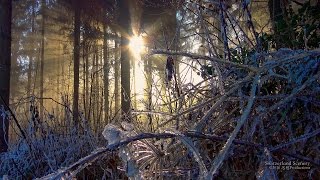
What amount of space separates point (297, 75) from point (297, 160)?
1.12 ft

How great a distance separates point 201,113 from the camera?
1706 millimetres

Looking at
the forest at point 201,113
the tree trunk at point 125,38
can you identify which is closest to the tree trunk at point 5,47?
the forest at point 201,113

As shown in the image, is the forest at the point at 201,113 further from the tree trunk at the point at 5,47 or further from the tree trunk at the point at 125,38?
the tree trunk at the point at 125,38

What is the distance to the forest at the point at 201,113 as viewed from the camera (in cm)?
122

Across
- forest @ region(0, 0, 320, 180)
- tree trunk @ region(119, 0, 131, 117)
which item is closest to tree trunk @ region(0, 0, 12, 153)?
forest @ region(0, 0, 320, 180)

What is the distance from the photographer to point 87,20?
1234 centimetres

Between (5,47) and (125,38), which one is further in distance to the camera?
(125,38)

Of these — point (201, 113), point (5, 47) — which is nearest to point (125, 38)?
point (5, 47)

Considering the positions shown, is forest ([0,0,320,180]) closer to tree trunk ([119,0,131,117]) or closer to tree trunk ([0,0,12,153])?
tree trunk ([0,0,12,153])

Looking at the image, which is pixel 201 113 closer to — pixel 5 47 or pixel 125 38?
pixel 5 47

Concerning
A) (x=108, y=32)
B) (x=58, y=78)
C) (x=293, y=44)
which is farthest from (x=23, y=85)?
(x=293, y=44)

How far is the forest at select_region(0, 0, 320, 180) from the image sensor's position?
48.1 inches

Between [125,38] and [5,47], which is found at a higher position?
[125,38]

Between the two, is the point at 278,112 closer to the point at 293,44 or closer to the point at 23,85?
the point at 293,44
